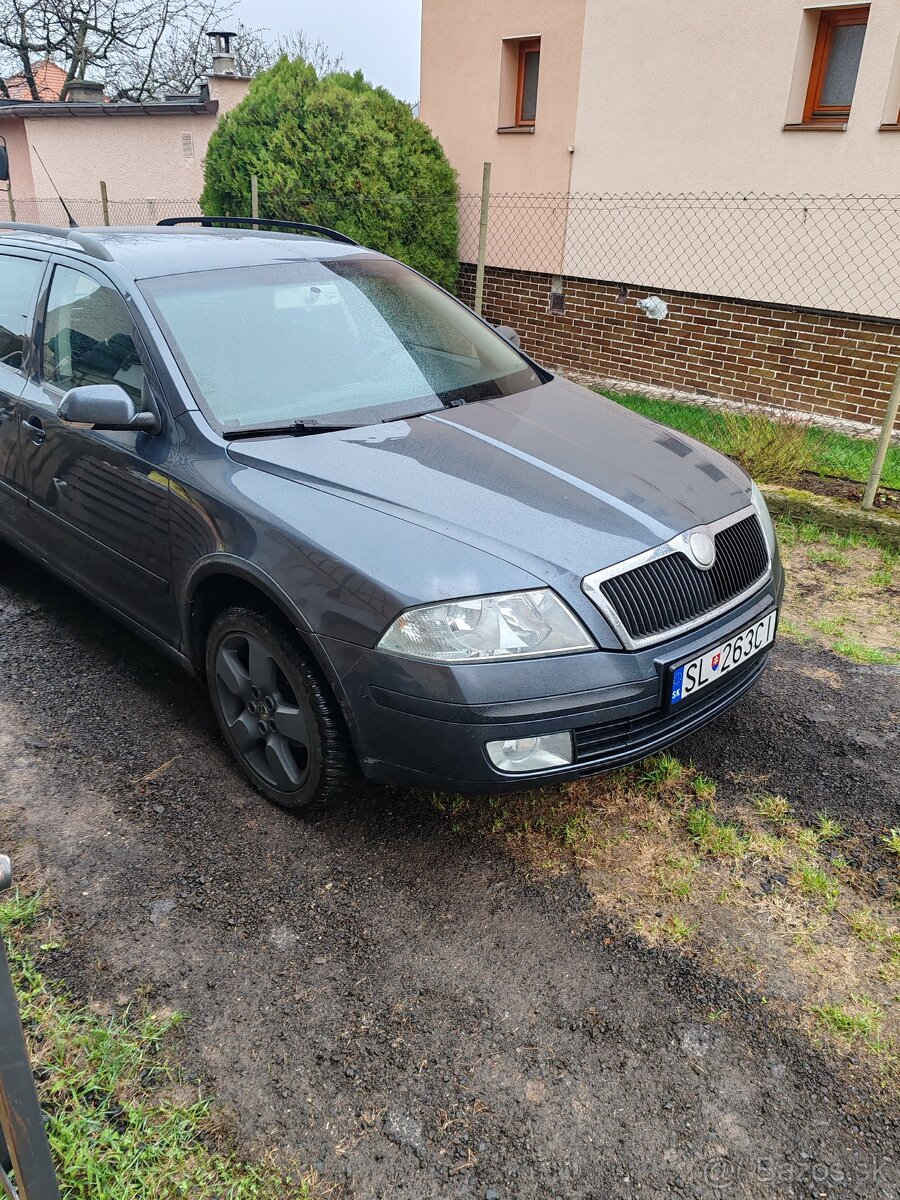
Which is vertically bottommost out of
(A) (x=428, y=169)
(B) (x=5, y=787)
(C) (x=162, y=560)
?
(B) (x=5, y=787)

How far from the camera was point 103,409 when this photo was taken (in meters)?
2.99

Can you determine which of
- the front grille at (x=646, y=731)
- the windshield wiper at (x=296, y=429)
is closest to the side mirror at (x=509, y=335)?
the windshield wiper at (x=296, y=429)

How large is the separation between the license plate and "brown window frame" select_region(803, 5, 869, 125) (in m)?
6.84

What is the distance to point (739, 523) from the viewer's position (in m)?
2.96

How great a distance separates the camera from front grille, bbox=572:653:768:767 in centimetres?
251

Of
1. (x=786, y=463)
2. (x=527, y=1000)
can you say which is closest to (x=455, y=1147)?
(x=527, y=1000)

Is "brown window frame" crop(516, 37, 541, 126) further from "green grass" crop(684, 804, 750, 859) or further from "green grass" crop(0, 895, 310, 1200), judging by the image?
"green grass" crop(0, 895, 310, 1200)

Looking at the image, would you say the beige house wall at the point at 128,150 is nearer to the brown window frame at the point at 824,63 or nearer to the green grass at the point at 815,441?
the brown window frame at the point at 824,63

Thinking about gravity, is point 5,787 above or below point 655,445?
below

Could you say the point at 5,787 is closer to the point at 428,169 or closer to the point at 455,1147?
the point at 455,1147

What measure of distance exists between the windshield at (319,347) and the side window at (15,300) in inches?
37.0

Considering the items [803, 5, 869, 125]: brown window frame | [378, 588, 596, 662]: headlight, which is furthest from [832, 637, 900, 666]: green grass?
[803, 5, 869, 125]: brown window frame

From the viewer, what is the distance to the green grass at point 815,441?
20.4ft

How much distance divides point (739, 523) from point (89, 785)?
2.35m
